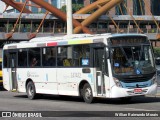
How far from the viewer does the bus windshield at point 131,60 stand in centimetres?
2041

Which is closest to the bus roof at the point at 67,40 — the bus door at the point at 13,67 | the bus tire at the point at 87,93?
the bus door at the point at 13,67

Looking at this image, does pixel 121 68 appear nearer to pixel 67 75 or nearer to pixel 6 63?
pixel 67 75

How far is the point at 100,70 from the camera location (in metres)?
20.9

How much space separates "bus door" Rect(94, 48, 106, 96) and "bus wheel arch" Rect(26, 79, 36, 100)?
5.47 meters

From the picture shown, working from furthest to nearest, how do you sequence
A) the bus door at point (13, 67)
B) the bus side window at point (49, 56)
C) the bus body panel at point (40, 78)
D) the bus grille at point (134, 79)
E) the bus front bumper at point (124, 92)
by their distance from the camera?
the bus door at point (13, 67), the bus body panel at point (40, 78), the bus side window at point (49, 56), the bus grille at point (134, 79), the bus front bumper at point (124, 92)

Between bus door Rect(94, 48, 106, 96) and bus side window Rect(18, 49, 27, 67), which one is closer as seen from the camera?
bus door Rect(94, 48, 106, 96)

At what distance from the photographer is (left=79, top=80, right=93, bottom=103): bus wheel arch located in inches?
842

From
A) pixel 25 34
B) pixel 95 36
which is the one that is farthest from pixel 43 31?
pixel 95 36

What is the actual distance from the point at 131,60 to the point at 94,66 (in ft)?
5.06

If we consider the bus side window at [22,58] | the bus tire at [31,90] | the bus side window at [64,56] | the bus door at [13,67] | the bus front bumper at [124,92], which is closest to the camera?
the bus front bumper at [124,92]

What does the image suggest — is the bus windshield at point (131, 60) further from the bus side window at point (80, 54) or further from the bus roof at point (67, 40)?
the bus side window at point (80, 54)

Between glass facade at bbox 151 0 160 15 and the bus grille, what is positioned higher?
glass facade at bbox 151 0 160 15

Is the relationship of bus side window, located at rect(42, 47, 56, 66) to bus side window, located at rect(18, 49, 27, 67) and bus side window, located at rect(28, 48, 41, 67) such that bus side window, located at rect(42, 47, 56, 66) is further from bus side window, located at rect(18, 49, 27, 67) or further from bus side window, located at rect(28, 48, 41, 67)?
bus side window, located at rect(18, 49, 27, 67)

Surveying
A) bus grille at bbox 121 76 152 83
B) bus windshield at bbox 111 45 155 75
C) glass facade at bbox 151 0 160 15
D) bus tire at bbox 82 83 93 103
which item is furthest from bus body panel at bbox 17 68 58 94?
glass facade at bbox 151 0 160 15
